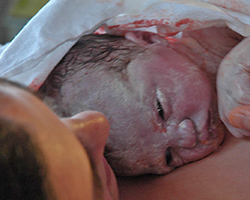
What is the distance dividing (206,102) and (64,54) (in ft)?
1.45

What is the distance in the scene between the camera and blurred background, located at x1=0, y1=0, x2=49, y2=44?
1957mm

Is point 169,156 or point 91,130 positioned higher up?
point 91,130

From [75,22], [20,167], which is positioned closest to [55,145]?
[20,167]

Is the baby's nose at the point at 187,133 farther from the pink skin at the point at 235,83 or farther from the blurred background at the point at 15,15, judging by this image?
the blurred background at the point at 15,15

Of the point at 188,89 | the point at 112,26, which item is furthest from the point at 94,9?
the point at 188,89

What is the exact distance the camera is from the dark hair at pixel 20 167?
0.26 m

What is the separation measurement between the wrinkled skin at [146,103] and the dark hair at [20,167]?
497 mm

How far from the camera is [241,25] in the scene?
0.83m

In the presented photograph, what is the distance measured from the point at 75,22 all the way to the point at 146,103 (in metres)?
0.33

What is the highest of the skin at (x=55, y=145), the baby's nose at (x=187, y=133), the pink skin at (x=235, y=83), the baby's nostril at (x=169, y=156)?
the skin at (x=55, y=145)

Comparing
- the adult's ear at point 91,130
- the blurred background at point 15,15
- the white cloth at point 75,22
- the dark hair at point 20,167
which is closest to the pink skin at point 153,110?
the white cloth at point 75,22

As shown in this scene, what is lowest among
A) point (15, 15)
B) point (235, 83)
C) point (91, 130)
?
point (15, 15)

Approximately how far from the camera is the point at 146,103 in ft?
2.56

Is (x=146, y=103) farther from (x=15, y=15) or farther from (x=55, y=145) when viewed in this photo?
(x=15, y=15)
